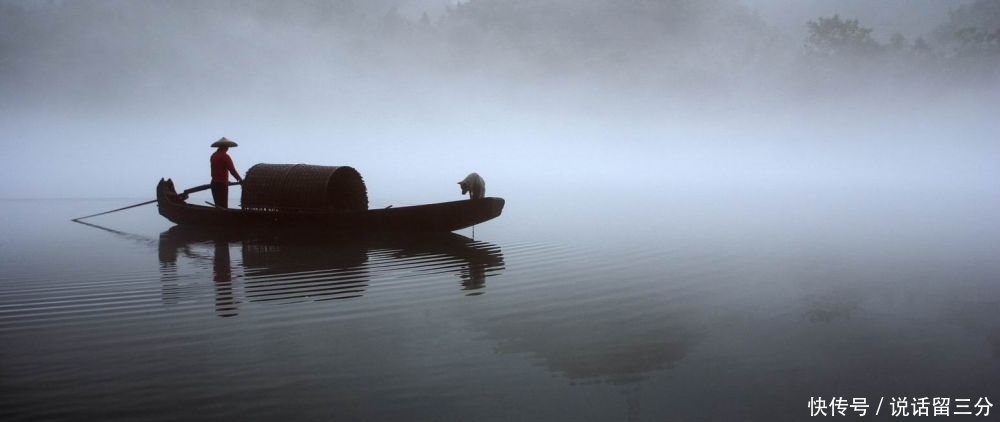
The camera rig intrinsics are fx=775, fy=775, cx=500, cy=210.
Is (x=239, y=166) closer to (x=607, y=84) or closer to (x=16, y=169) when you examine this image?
(x=16, y=169)

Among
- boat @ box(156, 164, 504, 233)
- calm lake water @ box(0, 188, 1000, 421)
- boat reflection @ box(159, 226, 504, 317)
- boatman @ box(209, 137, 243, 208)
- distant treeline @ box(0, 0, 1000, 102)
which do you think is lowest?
calm lake water @ box(0, 188, 1000, 421)

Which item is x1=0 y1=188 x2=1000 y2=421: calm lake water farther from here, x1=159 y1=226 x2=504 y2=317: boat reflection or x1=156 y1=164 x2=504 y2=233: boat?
x1=156 y1=164 x2=504 y2=233: boat

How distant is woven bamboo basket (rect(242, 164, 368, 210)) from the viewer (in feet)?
61.5

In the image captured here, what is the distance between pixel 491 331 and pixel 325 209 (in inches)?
439

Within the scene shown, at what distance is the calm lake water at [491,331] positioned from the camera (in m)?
6.28

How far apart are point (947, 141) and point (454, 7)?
85668 mm

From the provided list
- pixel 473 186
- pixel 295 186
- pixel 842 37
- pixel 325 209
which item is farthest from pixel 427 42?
pixel 473 186

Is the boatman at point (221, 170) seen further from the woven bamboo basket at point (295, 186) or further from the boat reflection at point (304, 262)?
the woven bamboo basket at point (295, 186)

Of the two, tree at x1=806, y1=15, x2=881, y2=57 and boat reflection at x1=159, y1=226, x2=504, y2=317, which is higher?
tree at x1=806, y1=15, x2=881, y2=57

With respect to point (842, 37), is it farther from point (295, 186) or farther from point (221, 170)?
point (295, 186)

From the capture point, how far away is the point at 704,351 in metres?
7.77

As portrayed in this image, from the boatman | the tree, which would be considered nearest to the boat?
the boatman

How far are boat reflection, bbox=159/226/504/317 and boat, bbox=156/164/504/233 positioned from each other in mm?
444

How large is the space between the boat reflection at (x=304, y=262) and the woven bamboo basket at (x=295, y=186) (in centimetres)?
89
